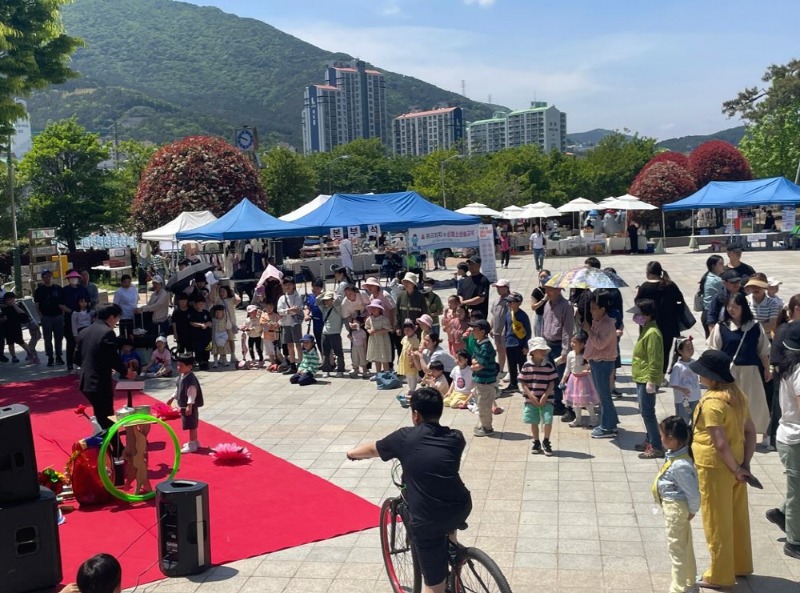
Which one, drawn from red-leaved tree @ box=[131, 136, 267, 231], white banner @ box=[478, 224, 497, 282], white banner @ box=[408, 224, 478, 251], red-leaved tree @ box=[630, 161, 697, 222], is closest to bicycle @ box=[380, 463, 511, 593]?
white banner @ box=[478, 224, 497, 282]

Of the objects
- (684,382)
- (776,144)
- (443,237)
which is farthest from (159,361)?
(776,144)

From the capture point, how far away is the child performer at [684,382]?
8812 mm

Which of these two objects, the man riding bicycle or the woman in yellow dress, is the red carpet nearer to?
the man riding bicycle

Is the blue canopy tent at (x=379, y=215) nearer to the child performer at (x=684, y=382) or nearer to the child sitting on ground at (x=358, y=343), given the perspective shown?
the child sitting on ground at (x=358, y=343)

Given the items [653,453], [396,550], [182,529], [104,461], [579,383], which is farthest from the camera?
[579,383]

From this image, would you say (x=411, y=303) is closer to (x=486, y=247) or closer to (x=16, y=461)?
(x=486, y=247)

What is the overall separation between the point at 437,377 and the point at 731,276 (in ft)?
14.0

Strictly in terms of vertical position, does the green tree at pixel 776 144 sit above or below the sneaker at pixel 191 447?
above

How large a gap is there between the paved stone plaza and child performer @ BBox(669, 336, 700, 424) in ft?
2.22

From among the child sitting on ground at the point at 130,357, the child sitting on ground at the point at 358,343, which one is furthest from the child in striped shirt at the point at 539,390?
the child sitting on ground at the point at 130,357

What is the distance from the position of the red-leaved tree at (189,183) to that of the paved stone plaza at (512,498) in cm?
2355

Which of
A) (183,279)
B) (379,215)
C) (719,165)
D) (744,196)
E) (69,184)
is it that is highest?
(719,165)

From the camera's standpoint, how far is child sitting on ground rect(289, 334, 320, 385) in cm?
1409

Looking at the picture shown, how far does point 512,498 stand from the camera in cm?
821
